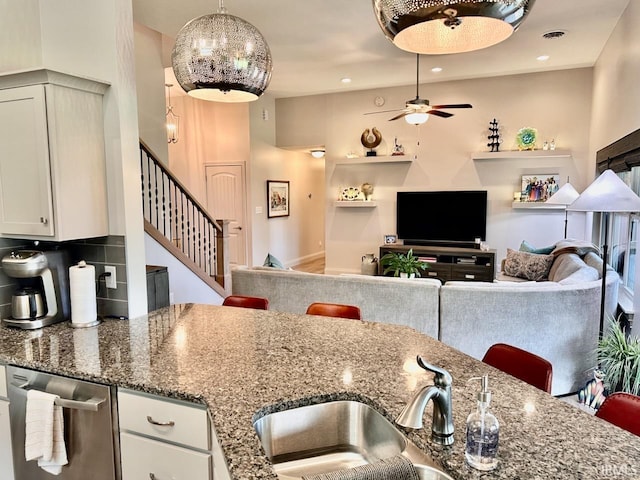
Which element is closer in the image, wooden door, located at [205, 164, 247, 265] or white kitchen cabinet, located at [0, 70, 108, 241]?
white kitchen cabinet, located at [0, 70, 108, 241]

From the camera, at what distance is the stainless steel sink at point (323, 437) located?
1432 millimetres

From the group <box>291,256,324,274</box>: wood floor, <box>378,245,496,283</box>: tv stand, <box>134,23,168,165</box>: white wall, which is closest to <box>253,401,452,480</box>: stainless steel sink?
<box>134,23,168,165</box>: white wall

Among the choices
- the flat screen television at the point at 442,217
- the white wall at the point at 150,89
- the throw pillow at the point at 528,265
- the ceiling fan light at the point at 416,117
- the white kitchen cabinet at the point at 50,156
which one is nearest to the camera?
the white kitchen cabinet at the point at 50,156

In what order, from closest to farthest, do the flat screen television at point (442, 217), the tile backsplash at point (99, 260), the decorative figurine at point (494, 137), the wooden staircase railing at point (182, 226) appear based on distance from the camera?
the tile backsplash at point (99, 260) < the wooden staircase railing at point (182, 226) < the decorative figurine at point (494, 137) < the flat screen television at point (442, 217)

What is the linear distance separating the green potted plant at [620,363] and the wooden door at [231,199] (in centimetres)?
607

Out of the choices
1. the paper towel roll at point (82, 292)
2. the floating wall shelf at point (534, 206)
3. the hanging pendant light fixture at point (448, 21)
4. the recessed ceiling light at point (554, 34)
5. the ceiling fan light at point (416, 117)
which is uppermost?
the recessed ceiling light at point (554, 34)

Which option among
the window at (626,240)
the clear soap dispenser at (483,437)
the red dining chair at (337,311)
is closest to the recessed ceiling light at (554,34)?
the window at (626,240)

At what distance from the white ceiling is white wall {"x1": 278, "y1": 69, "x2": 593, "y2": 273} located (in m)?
0.27

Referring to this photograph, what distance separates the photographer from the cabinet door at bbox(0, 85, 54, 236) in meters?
2.03

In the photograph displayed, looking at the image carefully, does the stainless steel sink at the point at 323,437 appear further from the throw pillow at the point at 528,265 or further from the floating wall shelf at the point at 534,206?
the floating wall shelf at the point at 534,206

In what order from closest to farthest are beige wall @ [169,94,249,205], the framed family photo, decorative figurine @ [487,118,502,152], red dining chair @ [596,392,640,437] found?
red dining chair @ [596,392,640,437] → decorative figurine @ [487,118,502,152] → beige wall @ [169,94,249,205] → the framed family photo

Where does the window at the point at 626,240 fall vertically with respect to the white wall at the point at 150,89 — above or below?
below

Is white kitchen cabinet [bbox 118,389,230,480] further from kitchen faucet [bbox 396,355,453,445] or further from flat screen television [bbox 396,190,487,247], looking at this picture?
flat screen television [bbox 396,190,487,247]

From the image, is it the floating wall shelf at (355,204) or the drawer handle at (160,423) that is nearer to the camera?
the drawer handle at (160,423)
